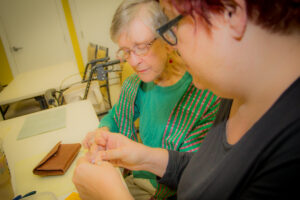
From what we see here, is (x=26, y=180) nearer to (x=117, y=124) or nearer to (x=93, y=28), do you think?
(x=117, y=124)

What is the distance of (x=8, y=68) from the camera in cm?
431

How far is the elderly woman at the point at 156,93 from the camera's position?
962 mm

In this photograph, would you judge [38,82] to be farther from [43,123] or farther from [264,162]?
[264,162]

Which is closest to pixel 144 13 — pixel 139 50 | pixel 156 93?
pixel 139 50

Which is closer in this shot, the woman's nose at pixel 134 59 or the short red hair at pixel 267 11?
the short red hair at pixel 267 11

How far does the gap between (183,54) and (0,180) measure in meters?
0.79

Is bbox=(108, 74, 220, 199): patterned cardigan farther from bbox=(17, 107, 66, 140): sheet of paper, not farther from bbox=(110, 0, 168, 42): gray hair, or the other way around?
bbox=(17, 107, 66, 140): sheet of paper

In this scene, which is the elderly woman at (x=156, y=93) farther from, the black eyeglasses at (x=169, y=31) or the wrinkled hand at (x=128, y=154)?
the black eyeglasses at (x=169, y=31)

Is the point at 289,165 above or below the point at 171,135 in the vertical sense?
above

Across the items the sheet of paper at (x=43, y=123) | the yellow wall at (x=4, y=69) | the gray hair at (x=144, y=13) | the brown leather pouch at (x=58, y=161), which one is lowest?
the brown leather pouch at (x=58, y=161)

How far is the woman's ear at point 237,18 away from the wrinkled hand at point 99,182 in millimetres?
544

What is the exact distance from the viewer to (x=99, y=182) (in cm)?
68

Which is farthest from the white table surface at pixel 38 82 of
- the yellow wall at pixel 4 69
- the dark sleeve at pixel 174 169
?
the dark sleeve at pixel 174 169

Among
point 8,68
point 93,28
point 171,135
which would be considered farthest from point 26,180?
point 8,68
